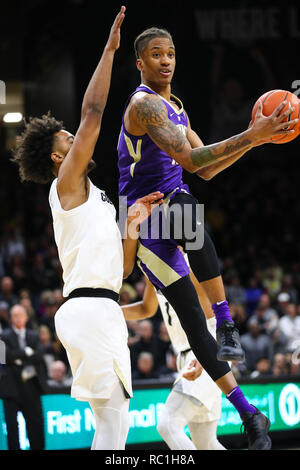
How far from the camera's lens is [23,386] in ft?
26.1

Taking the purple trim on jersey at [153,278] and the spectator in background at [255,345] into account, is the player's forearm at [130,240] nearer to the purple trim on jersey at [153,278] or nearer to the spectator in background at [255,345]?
the purple trim on jersey at [153,278]

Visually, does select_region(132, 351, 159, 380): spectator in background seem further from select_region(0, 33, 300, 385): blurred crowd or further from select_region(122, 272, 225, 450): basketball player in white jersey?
select_region(122, 272, 225, 450): basketball player in white jersey

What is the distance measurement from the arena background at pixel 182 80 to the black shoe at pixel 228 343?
31.4 ft

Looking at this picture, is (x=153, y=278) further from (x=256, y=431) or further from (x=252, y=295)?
(x=252, y=295)

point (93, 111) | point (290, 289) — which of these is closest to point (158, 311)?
point (290, 289)

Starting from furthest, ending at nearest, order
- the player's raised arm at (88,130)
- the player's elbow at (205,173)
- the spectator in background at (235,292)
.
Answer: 1. the spectator in background at (235,292)
2. the player's elbow at (205,173)
3. the player's raised arm at (88,130)

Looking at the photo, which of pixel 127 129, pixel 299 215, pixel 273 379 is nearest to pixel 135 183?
pixel 127 129

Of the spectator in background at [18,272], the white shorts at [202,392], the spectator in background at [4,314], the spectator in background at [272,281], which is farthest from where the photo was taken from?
the spectator in background at [272,281]

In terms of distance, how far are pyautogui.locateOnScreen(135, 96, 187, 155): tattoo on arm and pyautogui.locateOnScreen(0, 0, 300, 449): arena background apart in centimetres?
979

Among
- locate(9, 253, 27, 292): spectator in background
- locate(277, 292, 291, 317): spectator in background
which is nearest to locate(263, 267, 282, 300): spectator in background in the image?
locate(277, 292, 291, 317): spectator in background

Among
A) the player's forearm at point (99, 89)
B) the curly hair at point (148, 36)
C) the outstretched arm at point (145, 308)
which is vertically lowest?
the outstretched arm at point (145, 308)

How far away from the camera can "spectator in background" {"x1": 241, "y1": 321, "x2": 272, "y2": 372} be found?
1136cm

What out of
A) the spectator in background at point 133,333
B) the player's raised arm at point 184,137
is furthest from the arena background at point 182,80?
the player's raised arm at point 184,137

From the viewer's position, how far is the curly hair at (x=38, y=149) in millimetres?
4594
